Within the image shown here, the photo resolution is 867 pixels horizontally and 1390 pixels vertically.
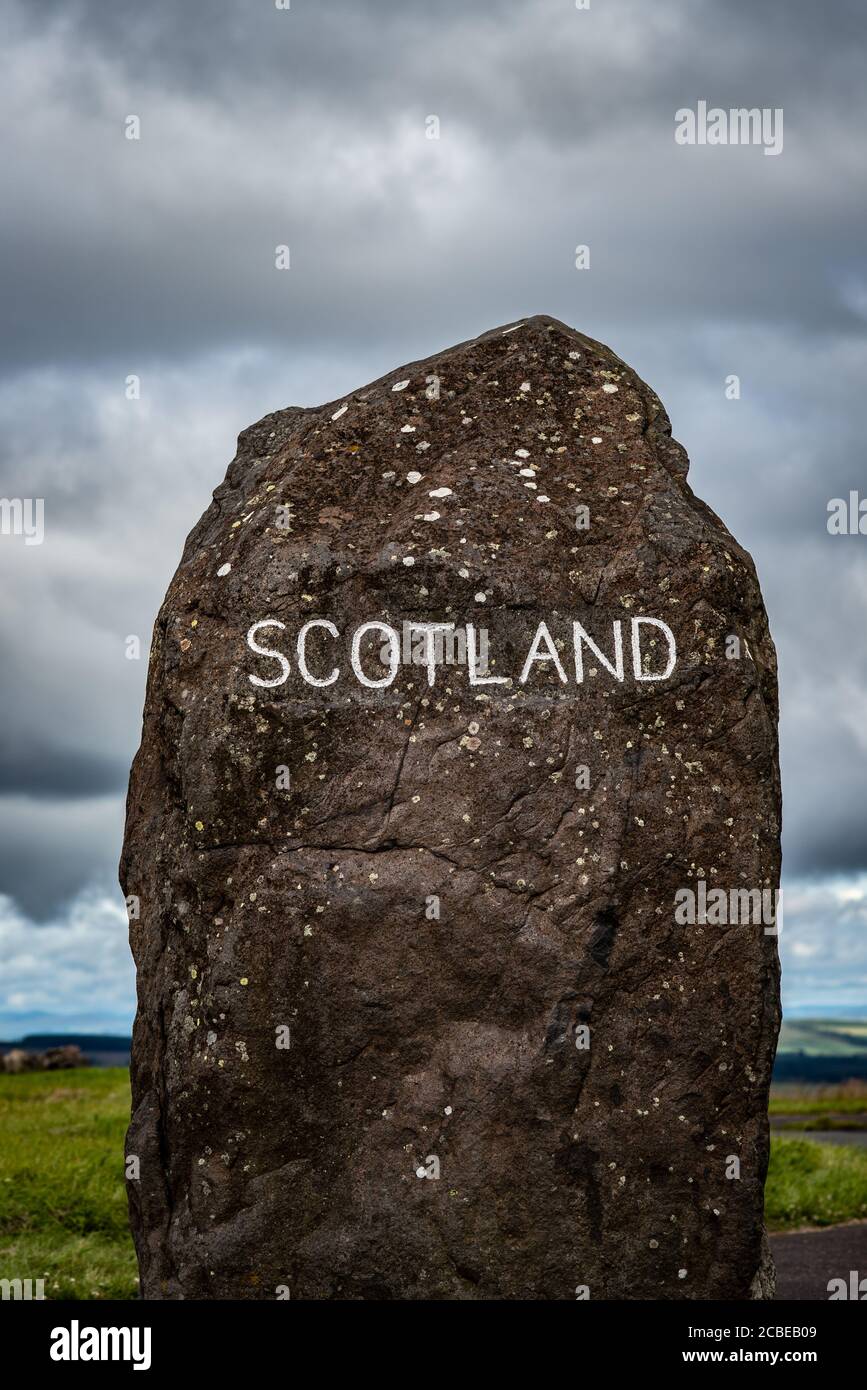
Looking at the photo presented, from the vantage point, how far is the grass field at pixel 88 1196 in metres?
9.49

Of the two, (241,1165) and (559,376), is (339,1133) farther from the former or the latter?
(559,376)

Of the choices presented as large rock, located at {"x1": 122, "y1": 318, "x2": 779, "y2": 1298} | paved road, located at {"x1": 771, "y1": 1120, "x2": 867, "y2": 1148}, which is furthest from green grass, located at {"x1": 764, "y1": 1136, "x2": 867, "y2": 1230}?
large rock, located at {"x1": 122, "y1": 318, "x2": 779, "y2": 1298}

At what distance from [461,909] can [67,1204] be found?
6722 mm

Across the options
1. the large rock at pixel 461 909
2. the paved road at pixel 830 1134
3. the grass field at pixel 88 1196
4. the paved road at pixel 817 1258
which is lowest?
the paved road at pixel 830 1134

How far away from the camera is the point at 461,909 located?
6266 mm

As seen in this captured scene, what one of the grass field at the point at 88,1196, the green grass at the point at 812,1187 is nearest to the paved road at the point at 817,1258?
the green grass at the point at 812,1187

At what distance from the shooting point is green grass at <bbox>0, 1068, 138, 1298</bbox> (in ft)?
30.7

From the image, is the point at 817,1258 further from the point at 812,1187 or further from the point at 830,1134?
the point at 830,1134

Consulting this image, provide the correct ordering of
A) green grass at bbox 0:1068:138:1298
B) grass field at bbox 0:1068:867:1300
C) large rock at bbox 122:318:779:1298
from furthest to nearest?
1. grass field at bbox 0:1068:867:1300
2. green grass at bbox 0:1068:138:1298
3. large rock at bbox 122:318:779:1298

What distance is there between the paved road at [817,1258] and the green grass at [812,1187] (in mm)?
235

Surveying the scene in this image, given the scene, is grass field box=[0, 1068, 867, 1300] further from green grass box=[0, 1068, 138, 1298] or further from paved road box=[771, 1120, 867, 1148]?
paved road box=[771, 1120, 867, 1148]

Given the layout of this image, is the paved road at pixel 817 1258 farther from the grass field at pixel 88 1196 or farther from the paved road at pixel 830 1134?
the paved road at pixel 830 1134
